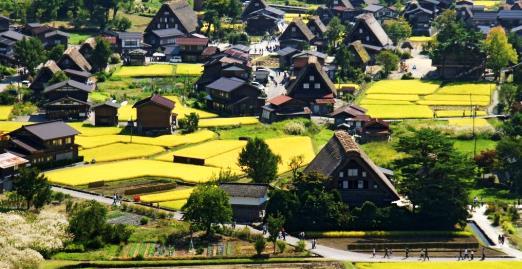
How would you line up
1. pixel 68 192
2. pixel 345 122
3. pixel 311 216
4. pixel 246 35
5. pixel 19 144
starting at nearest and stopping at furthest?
pixel 311 216 < pixel 68 192 < pixel 19 144 < pixel 345 122 < pixel 246 35

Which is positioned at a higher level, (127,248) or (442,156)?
(442,156)

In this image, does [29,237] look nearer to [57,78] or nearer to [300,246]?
[300,246]

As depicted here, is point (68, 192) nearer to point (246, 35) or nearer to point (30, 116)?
point (30, 116)

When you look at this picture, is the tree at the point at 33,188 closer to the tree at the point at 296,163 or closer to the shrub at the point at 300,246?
the tree at the point at 296,163

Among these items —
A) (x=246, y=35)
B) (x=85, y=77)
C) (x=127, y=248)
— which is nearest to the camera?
(x=127, y=248)

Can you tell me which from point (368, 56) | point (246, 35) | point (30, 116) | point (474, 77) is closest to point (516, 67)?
point (474, 77)

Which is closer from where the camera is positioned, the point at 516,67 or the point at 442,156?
the point at 442,156

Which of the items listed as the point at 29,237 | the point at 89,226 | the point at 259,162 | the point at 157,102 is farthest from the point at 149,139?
the point at 29,237

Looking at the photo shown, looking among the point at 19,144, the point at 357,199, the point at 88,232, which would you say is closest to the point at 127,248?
the point at 88,232
